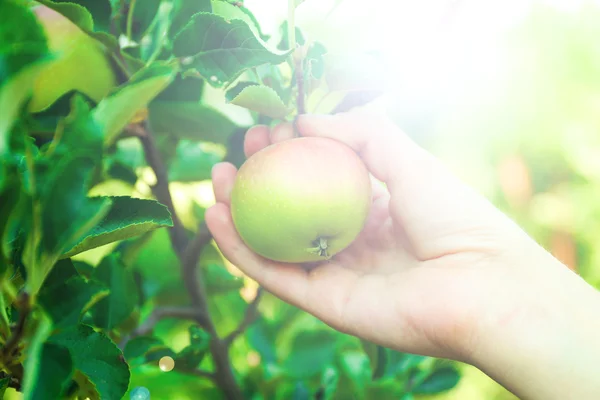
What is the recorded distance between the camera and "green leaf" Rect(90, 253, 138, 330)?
0.72m

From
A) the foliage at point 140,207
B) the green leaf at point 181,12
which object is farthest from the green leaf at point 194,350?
→ the green leaf at point 181,12

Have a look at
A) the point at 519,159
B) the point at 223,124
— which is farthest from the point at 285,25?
the point at 519,159

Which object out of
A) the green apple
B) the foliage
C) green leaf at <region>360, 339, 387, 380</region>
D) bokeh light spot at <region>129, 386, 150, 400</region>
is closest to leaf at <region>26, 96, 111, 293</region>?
the foliage

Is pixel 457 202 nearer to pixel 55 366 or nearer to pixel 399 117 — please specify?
pixel 399 117

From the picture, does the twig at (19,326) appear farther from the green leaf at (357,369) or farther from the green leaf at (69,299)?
the green leaf at (357,369)

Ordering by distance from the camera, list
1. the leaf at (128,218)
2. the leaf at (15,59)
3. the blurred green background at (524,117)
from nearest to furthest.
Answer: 1. the leaf at (15,59)
2. the leaf at (128,218)
3. the blurred green background at (524,117)

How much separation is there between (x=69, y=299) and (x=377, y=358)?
0.75m

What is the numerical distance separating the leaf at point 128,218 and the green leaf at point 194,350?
417mm

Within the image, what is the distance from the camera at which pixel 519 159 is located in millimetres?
3094

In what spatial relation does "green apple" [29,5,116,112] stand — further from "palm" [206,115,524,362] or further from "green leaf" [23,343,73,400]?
"green leaf" [23,343,73,400]

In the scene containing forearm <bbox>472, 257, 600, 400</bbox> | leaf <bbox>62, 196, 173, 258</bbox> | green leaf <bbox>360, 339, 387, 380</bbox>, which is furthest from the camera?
green leaf <bbox>360, 339, 387, 380</bbox>

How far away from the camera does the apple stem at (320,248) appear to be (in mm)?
816

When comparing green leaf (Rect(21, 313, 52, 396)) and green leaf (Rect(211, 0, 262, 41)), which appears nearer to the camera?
green leaf (Rect(21, 313, 52, 396))

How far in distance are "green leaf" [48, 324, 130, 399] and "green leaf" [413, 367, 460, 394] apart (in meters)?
0.76
